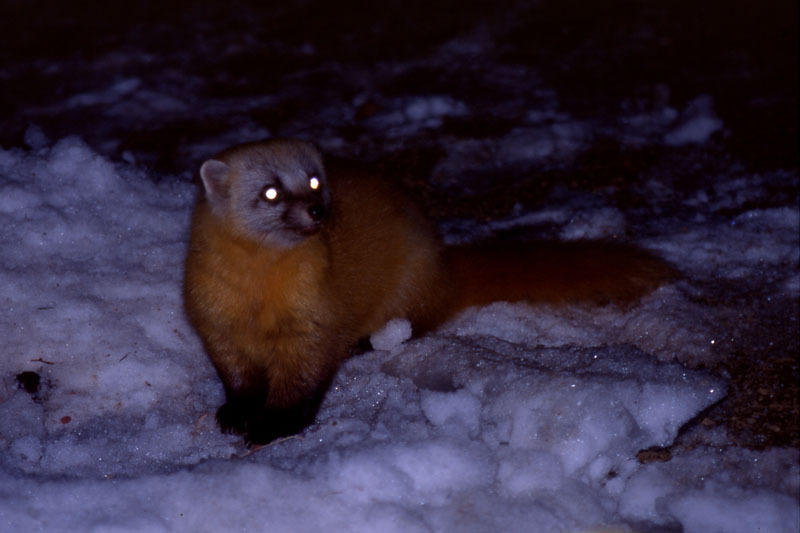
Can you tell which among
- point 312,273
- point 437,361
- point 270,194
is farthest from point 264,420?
point 270,194

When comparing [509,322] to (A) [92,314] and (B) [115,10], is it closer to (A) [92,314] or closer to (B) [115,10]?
(A) [92,314]

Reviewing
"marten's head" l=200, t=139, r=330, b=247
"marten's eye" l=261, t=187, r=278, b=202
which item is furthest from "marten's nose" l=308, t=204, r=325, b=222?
"marten's eye" l=261, t=187, r=278, b=202

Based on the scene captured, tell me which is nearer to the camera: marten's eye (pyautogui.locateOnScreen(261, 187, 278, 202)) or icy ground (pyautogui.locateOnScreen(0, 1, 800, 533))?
icy ground (pyautogui.locateOnScreen(0, 1, 800, 533))

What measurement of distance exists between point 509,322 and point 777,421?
1149 millimetres

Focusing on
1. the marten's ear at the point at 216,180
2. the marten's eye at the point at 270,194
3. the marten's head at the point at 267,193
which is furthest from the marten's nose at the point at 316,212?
the marten's ear at the point at 216,180

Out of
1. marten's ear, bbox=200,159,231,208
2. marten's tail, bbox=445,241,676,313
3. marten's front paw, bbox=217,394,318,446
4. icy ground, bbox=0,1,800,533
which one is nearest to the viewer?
icy ground, bbox=0,1,800,533

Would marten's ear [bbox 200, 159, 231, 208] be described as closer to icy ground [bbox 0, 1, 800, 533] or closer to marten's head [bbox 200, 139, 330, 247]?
marten's head [bbox 200, 139, 330, 247]

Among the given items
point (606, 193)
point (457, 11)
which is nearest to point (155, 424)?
point (606, 193)

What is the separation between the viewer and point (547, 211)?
181 inches

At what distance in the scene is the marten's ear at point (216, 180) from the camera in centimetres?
287

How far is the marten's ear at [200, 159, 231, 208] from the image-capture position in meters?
2.87

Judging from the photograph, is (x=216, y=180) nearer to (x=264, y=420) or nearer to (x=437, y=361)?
(x=264, y=420)

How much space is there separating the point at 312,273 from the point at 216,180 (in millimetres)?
498

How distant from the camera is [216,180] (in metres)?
2.90
